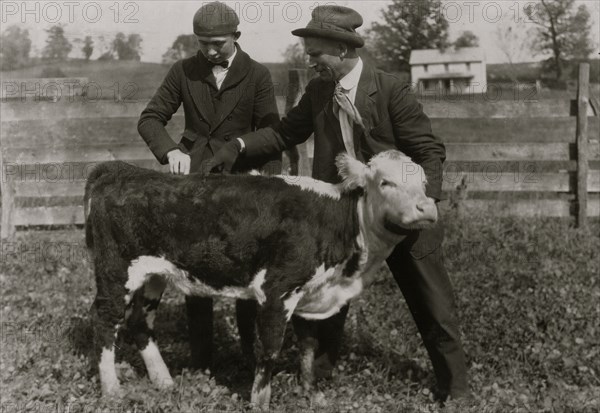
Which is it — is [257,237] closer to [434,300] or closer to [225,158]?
[225,158]

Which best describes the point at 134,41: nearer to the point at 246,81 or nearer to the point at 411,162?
the point at 246,81

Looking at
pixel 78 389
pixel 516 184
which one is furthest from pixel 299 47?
pixel 78 389

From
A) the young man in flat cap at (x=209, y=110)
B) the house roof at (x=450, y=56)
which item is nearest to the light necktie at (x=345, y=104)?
the young man in flat cap at (x=209, y=110)

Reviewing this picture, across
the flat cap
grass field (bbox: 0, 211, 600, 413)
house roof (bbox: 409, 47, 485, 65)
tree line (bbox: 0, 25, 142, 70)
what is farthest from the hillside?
house roof (bbox: 409, 47, 485, 65)

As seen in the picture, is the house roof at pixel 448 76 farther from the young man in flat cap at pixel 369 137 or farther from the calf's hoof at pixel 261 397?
the calf's hoof at pixel 261 397

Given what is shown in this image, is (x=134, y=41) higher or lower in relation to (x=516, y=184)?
higher

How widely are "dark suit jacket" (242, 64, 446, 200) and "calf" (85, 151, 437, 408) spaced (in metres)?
0.23

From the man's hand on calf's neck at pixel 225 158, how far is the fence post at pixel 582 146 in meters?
5.89

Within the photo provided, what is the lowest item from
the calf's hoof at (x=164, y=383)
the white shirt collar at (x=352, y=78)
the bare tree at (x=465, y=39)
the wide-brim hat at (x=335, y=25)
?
the calf's hoof at (x=164, y=383)

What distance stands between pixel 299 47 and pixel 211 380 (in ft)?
54.3

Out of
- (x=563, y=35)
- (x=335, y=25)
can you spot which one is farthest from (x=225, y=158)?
(x=563, y=35)

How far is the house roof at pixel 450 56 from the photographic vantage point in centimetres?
5341

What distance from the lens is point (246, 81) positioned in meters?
5.28

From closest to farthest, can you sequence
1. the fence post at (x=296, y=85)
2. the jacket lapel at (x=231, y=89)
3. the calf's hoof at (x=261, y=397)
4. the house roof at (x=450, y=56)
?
the calf's hoof at (x=261, y=397)
the jacket lapel at (x=231, y=89)
the fence post at (x=296, y=85)
the house roof at (x=450, y=56)
